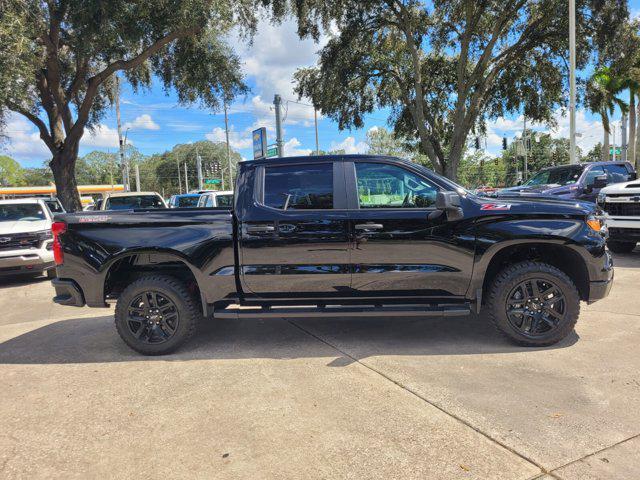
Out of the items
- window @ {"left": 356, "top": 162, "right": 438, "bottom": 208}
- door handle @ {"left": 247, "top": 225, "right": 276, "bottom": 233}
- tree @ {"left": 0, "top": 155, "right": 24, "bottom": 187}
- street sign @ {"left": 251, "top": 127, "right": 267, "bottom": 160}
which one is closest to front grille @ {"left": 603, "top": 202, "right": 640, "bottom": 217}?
window @ {"left": 356, "top": 162, "right": 438, "bottom": 208}

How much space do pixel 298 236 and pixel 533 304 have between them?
7.70 feet

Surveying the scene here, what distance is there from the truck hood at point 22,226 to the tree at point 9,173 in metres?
99.5

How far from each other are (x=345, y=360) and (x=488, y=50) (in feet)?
55.2

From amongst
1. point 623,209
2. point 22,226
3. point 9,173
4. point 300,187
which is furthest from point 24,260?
point 9,173

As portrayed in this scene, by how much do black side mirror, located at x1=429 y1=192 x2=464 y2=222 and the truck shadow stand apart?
4.33 ft

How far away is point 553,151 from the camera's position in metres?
81.8

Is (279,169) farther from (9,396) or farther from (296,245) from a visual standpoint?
(9,396)

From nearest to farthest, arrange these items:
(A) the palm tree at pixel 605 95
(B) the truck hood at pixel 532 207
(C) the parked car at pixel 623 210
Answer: (B) the truck hood at pixel 532 207
(C) the parked car at pixel 623 210
(A) the palm tree at pixel 605 95

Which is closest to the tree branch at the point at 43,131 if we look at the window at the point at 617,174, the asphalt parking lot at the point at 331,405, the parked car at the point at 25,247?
the parked car at the point at 25,247

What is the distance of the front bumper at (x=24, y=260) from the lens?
883cm

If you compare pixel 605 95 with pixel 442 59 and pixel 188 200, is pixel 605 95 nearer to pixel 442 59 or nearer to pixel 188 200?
pixel 442 59

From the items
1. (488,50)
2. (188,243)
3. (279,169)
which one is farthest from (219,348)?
(488,50)

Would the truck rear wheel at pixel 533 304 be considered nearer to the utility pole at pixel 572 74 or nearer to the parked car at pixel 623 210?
the parked car at pixel 623 210

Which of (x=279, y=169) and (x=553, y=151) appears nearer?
(x=279, y=169)
